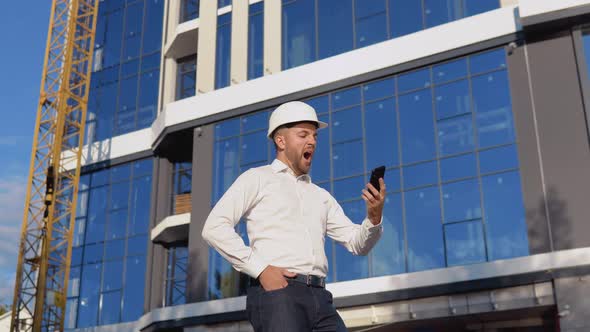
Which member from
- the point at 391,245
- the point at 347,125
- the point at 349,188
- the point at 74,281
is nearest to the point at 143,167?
the point at 74,281

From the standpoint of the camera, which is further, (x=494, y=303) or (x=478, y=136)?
(x=478, y=136)

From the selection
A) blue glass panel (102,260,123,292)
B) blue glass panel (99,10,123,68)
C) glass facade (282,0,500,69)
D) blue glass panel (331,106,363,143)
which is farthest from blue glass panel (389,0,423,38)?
blue glass panel (99,10,123,68)

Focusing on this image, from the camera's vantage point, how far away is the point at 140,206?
35.0 meters

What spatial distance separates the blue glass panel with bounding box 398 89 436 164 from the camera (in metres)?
25.7

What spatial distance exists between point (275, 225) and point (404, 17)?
909 inches

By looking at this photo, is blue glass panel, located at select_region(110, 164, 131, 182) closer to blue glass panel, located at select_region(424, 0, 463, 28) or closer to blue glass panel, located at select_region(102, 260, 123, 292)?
blue glass panel, located at select_region(102, 260, 123, 292)

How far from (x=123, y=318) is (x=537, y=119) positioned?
1886 cm

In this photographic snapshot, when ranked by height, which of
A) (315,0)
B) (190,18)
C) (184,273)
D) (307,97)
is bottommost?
(184,273)

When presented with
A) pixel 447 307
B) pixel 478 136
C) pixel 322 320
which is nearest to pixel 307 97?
pixel 478 136

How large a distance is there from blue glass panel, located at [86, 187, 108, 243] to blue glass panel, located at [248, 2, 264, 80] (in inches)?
404

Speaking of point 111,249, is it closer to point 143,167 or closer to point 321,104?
point 143,167

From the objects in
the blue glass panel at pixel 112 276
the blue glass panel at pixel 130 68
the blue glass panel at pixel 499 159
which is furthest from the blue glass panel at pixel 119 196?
the blue glass panel at pixel 499 159

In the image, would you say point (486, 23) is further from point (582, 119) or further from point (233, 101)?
point (233, 101)

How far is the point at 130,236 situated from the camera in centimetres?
3488
